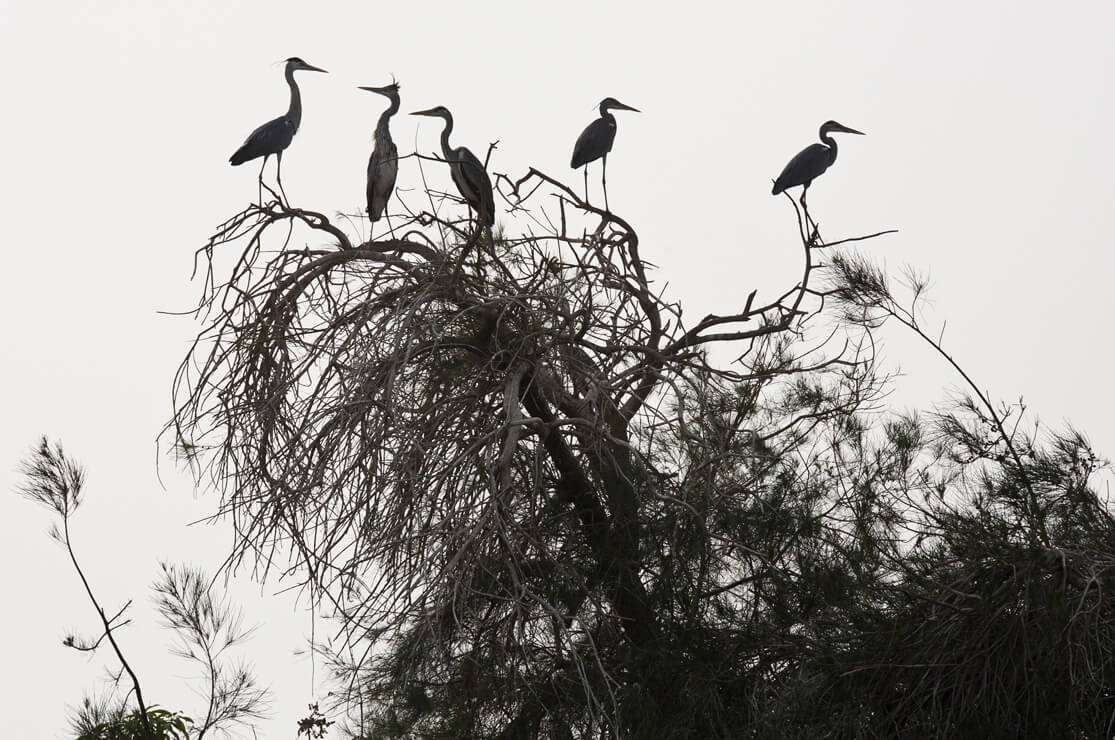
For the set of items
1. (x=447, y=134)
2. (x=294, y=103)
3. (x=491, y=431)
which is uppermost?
(x=294, y=103)

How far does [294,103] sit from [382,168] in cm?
66

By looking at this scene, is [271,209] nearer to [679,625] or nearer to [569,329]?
[569,329]

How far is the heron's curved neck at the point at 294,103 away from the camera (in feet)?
20.6

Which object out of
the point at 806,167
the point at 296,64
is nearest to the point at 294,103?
the point at 296,64

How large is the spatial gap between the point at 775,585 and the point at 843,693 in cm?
51

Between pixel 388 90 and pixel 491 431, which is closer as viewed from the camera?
pixel 491 431

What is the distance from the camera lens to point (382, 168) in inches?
243

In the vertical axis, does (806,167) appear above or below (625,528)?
above

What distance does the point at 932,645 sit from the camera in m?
3.88

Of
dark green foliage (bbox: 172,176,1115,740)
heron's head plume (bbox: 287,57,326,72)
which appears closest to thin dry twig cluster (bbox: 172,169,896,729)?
dark green foliage (bbox: 172,176,1115,740)

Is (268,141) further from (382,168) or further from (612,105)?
(612,105)

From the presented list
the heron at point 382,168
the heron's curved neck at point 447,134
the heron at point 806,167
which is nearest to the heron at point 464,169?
the heron's curved neck at point 447,134

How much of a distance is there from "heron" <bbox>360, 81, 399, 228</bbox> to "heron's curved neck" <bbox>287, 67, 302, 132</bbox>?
1.32ft

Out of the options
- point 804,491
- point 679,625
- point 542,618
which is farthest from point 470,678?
point 804,491
